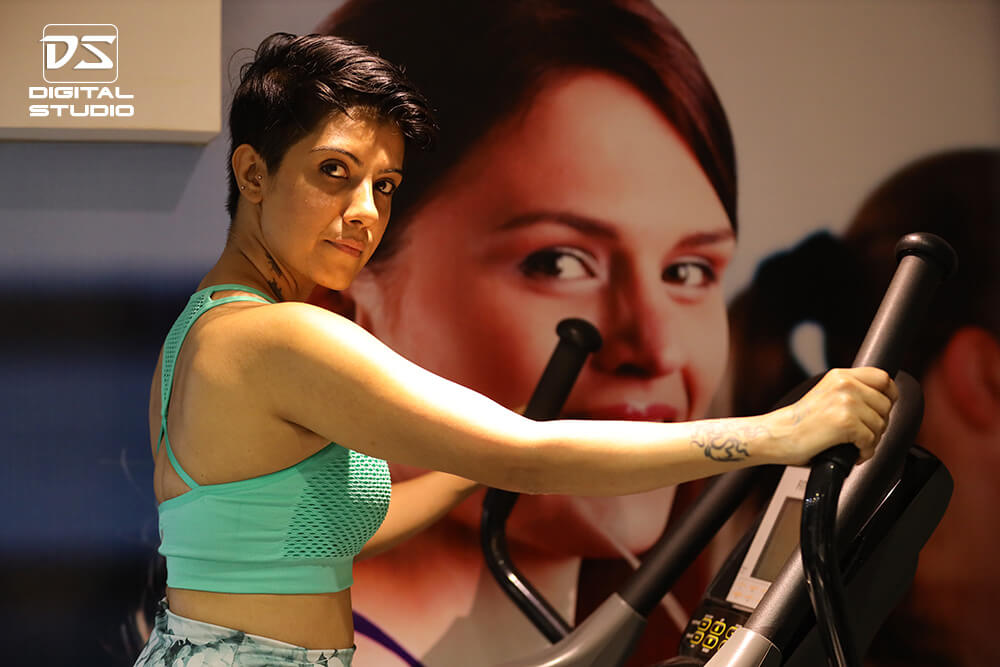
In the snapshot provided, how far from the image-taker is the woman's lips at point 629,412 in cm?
281

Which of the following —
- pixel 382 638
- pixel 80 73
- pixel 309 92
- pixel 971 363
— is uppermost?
pixel 309 92

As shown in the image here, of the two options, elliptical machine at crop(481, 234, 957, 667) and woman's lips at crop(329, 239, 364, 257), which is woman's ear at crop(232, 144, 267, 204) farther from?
elliptical machine at crop(481, 234, 957, 667)

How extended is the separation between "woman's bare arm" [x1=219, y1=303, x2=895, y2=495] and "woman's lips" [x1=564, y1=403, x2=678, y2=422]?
1.49 metres

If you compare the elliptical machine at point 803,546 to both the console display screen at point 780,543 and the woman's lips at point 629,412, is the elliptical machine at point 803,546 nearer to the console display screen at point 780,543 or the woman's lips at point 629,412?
the console display screen at point 780,543

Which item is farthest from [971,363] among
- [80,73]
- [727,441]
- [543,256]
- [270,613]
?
[80,73]

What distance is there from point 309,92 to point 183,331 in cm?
41

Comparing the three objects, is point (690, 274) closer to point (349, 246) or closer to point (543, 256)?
point (543, 256)

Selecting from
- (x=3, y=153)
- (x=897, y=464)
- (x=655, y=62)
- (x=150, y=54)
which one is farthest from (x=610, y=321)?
(x=3, y=153)

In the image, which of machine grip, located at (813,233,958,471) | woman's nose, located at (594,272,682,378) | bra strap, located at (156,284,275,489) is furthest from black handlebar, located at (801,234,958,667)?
woman's nose, located at (594,272,682,378)

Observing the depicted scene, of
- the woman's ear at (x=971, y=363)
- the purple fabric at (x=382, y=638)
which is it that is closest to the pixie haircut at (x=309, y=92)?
the purple fabric at (x=382, y=638)

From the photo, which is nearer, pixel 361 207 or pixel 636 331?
pixel 361 207

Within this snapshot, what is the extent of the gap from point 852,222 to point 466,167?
45.6 inches

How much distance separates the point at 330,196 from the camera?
59.4 inches

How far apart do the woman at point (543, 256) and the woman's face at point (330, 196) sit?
118 centimetres
